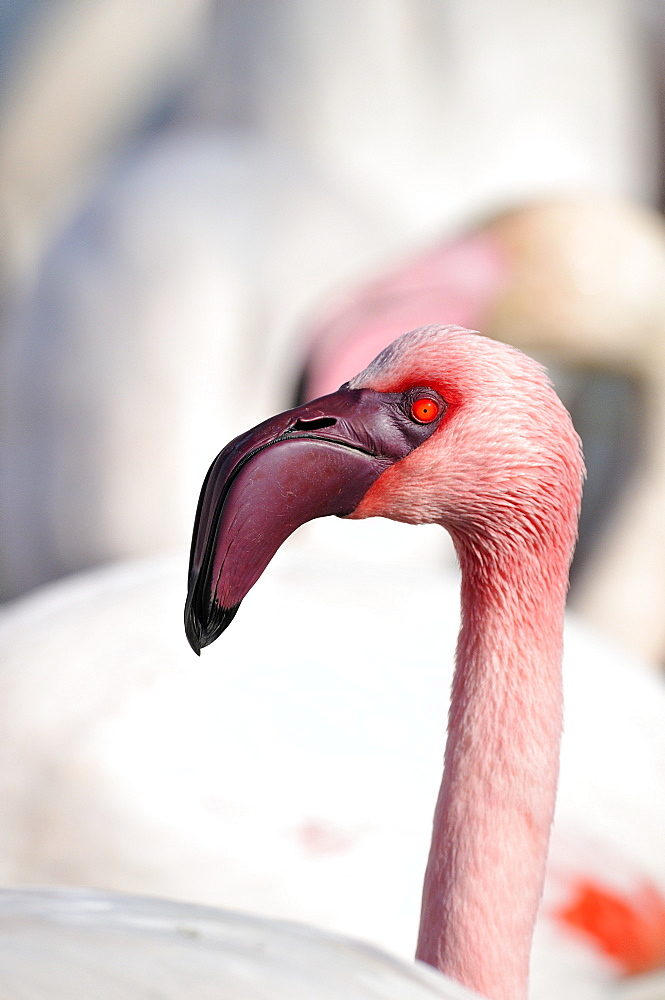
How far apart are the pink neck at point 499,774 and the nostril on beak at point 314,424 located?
14 cm

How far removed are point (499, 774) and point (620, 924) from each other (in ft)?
1.64

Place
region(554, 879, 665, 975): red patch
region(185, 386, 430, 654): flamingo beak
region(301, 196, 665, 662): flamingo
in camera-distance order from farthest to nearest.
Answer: region(301, 196, 665, 662): flamingo
region(554, 879, 665, 975): red patch
region(185, 386, 430, 654): flamingo beak

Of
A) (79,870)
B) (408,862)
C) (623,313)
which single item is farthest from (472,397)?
(623,313)

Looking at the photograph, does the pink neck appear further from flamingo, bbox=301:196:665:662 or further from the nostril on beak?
flamingo, bbox=301:196:665:662

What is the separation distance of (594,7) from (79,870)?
3251 mm

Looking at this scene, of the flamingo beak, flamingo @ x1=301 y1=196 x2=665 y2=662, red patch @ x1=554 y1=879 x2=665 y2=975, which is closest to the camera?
the flamingo beak

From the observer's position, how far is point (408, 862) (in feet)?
4.15

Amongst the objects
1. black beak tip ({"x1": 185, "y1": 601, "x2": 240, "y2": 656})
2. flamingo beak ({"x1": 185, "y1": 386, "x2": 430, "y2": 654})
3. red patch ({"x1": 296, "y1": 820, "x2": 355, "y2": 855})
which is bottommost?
red patch ({"x1": 296, "y1": 820, "x2": 355, "y2": 855})

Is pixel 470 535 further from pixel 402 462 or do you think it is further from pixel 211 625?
pixel 211 625

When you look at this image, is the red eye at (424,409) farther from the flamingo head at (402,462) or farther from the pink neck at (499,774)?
the pink neck at (499,774)

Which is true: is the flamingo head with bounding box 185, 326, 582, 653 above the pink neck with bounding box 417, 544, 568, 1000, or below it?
above

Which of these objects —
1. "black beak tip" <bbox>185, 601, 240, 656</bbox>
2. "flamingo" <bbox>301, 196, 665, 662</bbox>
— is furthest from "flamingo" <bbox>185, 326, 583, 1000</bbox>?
"flamingo" <bbox>301, 196, 665, 662</bbox>

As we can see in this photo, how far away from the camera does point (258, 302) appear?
272 cm

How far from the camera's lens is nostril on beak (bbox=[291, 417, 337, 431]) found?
2.63 ft
